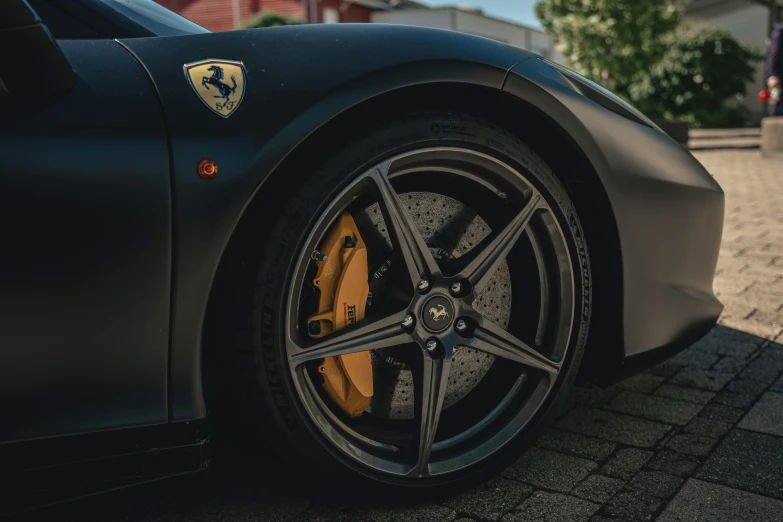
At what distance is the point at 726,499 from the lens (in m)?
1.95

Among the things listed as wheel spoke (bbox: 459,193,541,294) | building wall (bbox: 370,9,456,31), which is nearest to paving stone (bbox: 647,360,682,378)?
wheel spoke (bbox: 459,193,541,294)

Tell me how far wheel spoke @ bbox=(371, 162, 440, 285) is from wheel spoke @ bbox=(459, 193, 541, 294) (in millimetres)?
134

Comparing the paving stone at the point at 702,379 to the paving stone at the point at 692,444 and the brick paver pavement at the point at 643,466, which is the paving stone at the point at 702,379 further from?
the paving stone at the point at 692,444

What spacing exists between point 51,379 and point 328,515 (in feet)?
2.33

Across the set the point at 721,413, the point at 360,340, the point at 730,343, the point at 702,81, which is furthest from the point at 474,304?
the point at 702,81

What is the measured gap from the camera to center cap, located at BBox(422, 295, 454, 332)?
186 centimetres

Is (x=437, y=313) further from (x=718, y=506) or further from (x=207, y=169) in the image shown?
(x=718, y=506)

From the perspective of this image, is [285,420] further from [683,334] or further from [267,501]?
[683,334]

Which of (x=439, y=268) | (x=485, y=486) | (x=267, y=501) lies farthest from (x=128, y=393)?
(x=485, y=486)

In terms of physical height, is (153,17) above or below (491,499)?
above

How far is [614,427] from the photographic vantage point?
2.43m

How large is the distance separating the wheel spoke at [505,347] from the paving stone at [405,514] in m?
0.39

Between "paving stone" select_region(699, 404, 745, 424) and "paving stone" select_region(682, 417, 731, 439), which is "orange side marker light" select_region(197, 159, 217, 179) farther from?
"paving stone" select_region(699, 404, 745, 424)

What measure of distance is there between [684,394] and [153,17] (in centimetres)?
201
